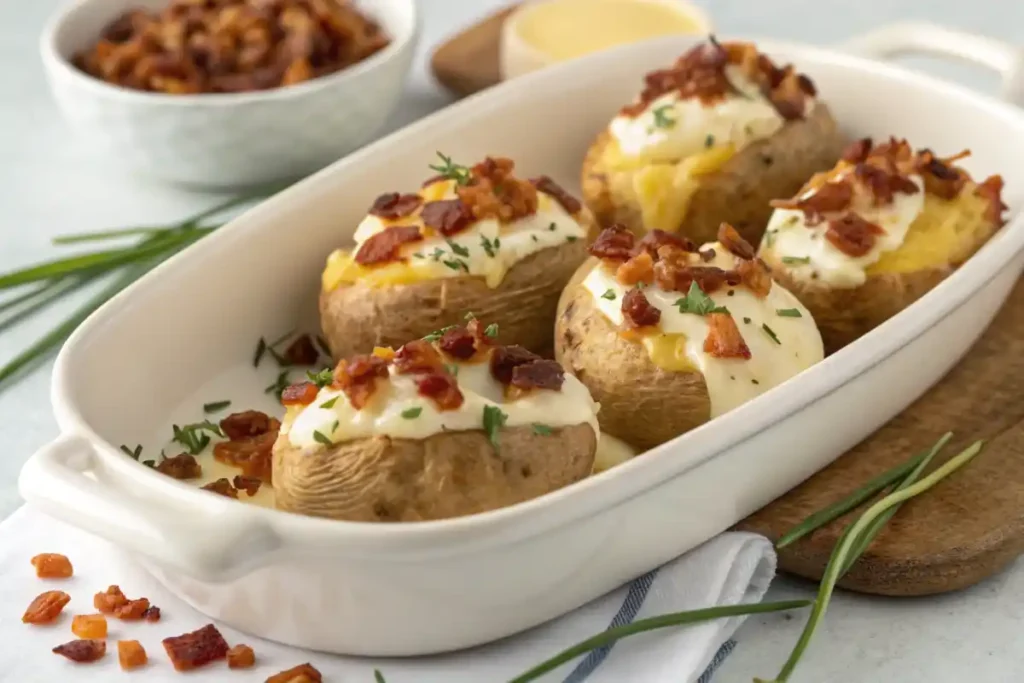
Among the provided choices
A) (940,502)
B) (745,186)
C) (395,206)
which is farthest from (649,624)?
(745,186)

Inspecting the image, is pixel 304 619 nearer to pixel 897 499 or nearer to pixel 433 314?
pixel 433 314

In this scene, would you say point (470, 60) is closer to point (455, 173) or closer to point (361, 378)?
point (455, 173)

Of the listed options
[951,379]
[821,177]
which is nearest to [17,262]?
[821,177]

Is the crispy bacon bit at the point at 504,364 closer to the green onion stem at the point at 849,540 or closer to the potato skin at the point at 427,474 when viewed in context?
the potato skin at the point at 427,474

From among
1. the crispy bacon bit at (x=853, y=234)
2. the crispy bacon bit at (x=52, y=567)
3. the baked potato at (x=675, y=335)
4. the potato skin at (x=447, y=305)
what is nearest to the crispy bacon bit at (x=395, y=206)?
the potato skin at (x=447, y=305)

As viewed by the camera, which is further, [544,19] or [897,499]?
[544,19]

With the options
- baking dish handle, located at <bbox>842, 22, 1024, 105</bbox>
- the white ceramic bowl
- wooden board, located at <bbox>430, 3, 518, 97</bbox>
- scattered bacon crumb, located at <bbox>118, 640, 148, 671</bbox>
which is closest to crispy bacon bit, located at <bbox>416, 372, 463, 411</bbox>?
scattered bacon crumb, located at <bbox>118, 640, 148, 671</bbox>

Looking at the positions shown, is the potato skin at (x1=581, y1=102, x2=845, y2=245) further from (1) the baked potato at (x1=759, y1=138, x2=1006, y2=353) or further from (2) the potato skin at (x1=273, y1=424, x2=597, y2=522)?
(2) the potato skin at (x1=273, y1=424, x2=597, y2=522)
